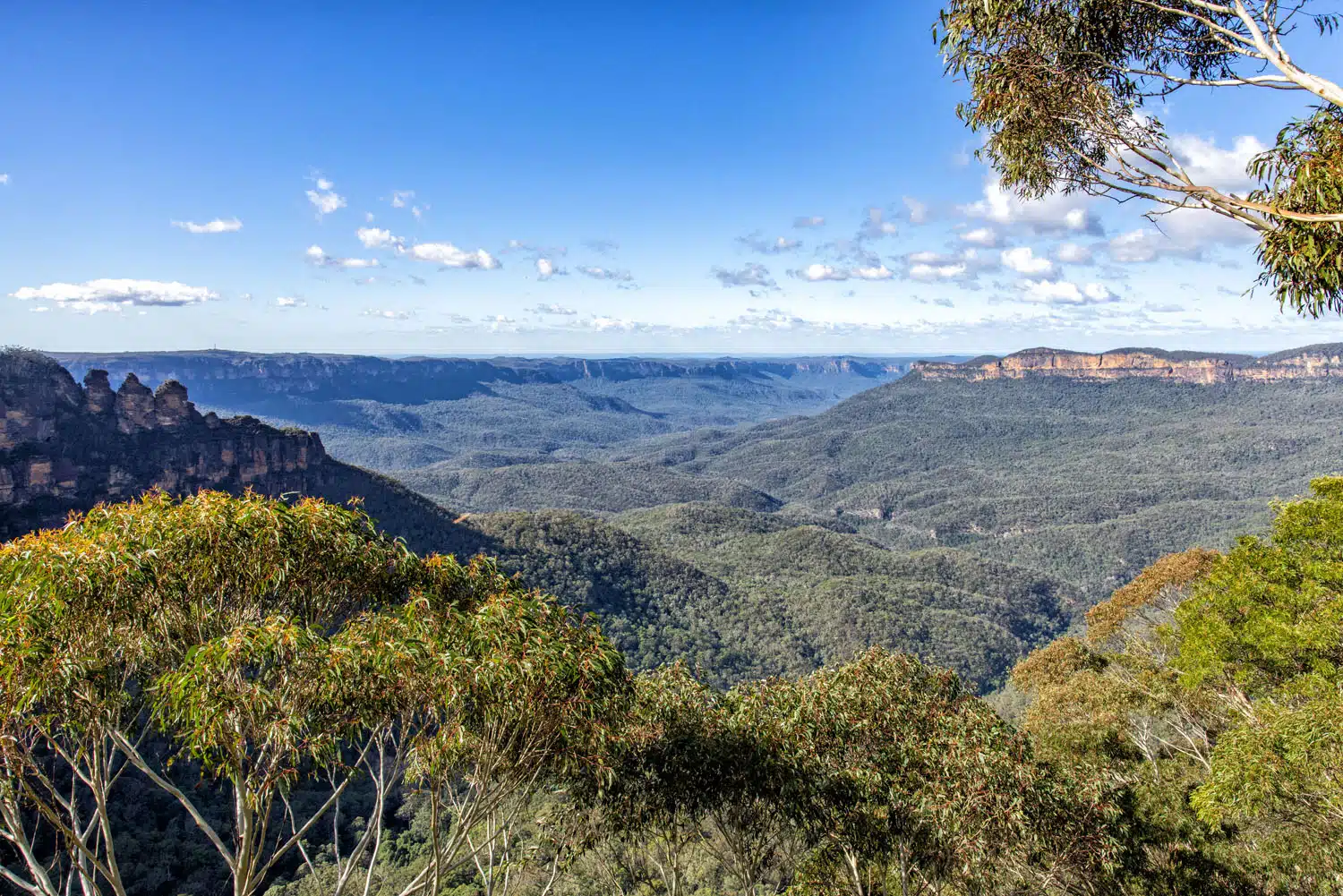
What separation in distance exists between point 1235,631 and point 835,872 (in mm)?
9287

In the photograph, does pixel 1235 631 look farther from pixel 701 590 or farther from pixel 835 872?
pixel 701 590

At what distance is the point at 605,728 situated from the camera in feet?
21.4

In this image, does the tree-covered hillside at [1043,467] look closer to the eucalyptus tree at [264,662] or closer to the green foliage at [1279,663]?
the green foliage at [1279,663]

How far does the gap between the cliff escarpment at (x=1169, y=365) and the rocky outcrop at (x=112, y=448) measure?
187649 millimetres

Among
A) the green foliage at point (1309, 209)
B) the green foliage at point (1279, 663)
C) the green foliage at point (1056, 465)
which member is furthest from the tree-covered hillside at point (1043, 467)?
the green foliage at point (1309, 209)

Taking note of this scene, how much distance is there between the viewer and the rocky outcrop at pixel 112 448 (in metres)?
42.4

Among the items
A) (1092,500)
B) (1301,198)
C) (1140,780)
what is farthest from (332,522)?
(1092,500)

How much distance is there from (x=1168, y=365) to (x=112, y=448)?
681 feet

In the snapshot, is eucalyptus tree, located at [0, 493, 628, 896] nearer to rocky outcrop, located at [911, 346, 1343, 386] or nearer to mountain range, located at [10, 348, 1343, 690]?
mountain range, located at [10, 348, 1343, 690]

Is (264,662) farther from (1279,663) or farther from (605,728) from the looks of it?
(1279,663)

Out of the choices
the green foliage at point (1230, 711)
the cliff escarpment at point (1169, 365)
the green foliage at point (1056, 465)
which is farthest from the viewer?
the cliff escarpment at point (1169, 365)

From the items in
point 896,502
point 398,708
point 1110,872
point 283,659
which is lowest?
point 896,502

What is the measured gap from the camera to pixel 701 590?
181ft

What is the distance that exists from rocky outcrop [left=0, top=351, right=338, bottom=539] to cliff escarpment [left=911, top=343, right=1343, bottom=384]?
18765 centimetres
